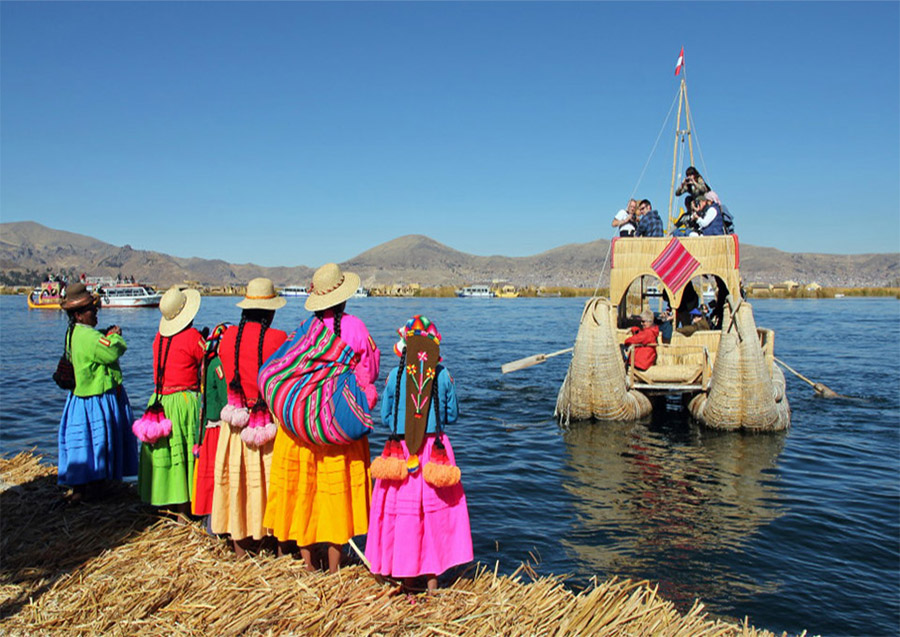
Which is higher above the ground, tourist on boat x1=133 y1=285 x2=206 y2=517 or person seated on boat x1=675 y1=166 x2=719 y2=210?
person seated on boat x1=675 y1=166 x2=719 y2=210

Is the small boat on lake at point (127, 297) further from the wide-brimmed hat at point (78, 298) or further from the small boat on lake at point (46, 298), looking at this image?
the wide-brimmed hat at point (78, 298)

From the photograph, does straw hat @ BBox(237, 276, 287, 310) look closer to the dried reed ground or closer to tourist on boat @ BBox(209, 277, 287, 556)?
tourist on boat @ BBox(209, 277, 287, 556)

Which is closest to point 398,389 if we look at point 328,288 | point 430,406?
point 430,406

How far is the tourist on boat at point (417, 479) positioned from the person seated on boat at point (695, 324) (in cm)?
1081

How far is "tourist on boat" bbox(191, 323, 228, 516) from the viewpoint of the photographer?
5.25m

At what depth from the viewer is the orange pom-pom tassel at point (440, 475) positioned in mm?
4242

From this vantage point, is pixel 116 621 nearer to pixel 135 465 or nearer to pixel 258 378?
pixel 258 378

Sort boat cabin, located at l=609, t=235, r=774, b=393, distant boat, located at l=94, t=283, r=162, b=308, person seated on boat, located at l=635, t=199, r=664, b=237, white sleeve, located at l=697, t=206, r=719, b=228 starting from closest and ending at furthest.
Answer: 1. boat cabin, located at l=609, t=235, r=774, b=393
2. white sleeve, located at l=697, t=206, r=719, b=228
3. person seated on boat, located at l=635, t=199, r=664, b=237
4. distant boat, located at l=94, t=283, r=162, b=308

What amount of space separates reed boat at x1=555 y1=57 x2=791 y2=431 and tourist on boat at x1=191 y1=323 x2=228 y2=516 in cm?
838

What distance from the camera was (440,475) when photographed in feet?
13.9

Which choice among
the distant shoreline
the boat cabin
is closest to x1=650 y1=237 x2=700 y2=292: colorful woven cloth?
the boat cabin

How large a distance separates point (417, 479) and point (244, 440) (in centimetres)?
142

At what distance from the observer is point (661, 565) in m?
7.56

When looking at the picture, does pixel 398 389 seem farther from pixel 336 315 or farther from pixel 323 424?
pixel 336 315
